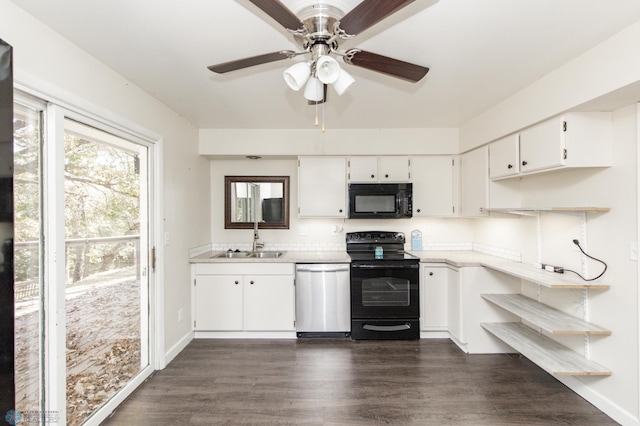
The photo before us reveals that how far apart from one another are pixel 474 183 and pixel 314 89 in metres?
2.30

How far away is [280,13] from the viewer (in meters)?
1.08

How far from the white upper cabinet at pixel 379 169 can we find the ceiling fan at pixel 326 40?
5.97 ft

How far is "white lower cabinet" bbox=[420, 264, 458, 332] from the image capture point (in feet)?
10.2

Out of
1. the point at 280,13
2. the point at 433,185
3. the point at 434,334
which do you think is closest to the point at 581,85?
the point at 433,185

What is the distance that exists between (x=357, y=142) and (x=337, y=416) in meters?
2.62

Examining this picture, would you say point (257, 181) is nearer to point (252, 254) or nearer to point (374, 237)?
point (252, 254)

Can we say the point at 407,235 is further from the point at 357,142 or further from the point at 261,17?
the point at 261,17

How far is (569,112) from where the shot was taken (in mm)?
1940

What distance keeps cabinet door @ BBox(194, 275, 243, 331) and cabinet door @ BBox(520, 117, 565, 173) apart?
9.48 feet

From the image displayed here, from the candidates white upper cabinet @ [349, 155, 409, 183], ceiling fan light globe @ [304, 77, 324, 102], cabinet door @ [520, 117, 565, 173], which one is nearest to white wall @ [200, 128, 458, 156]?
white upper cabinet @ [349, 155, 409, 183]

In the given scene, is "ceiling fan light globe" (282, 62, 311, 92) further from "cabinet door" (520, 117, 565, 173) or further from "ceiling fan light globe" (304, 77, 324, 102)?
"cabinet door" (520, 117, 565, 173)

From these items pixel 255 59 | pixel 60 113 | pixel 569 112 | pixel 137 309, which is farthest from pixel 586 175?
pixel 137 309

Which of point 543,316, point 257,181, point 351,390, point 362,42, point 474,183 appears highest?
point 362,42

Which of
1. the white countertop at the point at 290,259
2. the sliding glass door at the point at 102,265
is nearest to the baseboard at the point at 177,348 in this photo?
the sliding glass door at the point at 102,265
